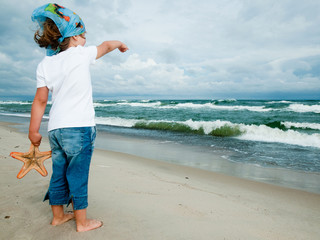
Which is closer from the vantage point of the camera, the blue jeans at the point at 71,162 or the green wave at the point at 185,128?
the blue jeans at the point at 71,162

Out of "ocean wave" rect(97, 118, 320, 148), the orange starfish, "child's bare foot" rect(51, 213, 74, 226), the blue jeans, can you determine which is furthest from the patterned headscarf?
"ocean wave" rect(97, 118, 320, 148)

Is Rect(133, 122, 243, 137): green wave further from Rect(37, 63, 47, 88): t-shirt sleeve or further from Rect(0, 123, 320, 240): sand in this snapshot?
Rect(37, 63, 47, 88): t-shirt sleeve

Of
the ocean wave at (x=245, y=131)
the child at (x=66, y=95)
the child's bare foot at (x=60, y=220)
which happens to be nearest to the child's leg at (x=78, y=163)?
the child at (x=66, y=95)

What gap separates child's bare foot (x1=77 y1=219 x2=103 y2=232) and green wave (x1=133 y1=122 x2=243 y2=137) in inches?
382

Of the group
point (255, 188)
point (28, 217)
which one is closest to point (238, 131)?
point (255, 188)

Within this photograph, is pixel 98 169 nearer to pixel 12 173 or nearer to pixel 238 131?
pixel 12 173

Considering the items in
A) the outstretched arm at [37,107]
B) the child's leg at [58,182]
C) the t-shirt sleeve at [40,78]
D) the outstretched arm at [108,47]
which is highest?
the outstretched arm at [108,47]

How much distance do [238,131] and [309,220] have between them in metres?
8.88

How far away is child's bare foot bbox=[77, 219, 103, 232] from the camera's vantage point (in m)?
1.94

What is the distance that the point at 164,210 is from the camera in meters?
2.48

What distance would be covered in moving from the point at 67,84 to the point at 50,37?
389 millimetres

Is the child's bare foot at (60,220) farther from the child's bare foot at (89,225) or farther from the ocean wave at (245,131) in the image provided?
the ocean wave at (245,131)

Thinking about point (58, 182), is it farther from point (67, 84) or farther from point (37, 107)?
point (67, 84)

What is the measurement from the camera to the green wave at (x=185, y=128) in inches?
442
